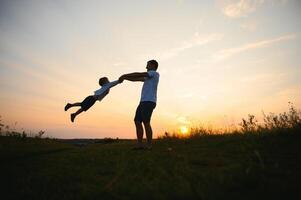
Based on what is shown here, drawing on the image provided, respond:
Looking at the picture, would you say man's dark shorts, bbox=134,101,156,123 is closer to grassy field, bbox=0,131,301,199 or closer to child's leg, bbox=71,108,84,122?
grassy field, bbox=0,131,301,199

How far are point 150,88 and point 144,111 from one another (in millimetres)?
650

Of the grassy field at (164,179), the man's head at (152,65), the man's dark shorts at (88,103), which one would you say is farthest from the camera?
the man's dark shorts at (88,103)

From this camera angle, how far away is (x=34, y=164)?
4.50 m

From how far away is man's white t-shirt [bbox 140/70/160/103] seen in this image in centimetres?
685

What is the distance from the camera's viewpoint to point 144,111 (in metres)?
6.69

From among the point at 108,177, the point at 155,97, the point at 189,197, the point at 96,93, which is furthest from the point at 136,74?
the point at 189,197

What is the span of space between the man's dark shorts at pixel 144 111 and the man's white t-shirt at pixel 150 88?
0.11 meters

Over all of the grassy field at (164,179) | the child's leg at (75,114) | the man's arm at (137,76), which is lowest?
the grassy field at (164,179)

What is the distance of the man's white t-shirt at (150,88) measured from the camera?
6.85 metres

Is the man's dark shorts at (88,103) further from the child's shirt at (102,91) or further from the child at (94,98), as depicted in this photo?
the child's shirt at (102,91)

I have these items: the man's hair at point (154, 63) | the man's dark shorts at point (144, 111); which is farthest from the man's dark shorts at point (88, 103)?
the man's hair at point (154, 63)

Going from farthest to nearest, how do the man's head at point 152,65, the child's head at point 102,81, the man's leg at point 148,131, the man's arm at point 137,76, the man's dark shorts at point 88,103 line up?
1. the child's head at point 102,81
2. the man's dark shorts at point 88,103
3. the man's head at point 152,65
4. the man's arm at point 137,76
5. the man's leg at point 148,131

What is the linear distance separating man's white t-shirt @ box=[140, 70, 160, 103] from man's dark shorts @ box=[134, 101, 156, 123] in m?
0.11

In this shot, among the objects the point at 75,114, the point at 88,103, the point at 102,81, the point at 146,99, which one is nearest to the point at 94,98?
the point at 88,103
